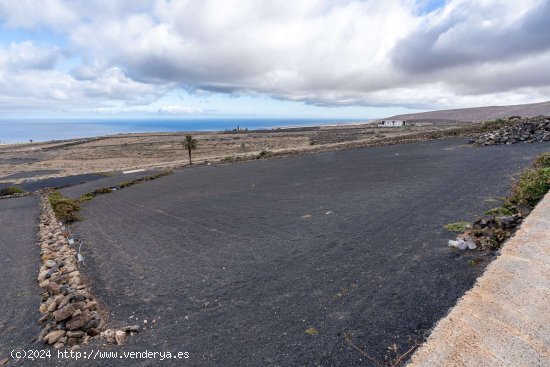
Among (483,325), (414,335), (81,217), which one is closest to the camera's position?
(483,325)

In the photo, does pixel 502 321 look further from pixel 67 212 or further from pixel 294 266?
pixel 67 212

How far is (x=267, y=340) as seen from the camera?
6.15 m

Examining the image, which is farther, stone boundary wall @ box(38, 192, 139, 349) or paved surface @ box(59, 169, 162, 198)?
paved surface @ box(59, 169, 162, 198)

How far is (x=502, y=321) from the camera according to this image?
5074 mm

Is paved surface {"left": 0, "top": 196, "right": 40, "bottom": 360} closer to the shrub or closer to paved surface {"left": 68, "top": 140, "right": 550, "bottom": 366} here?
the shrub

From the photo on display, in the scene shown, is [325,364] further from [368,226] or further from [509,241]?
[368,226]

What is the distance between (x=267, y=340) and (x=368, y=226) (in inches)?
263

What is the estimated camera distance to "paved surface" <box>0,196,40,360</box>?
729cm

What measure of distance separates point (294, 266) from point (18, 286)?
8064mm

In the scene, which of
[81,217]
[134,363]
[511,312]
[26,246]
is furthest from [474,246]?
[81,217]

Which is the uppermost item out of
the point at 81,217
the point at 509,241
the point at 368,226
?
the point at 509,241

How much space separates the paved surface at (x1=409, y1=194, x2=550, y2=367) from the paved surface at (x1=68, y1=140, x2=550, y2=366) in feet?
1.96

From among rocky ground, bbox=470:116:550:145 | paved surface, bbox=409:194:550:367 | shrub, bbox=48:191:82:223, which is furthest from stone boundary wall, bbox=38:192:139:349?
rocky ground, bbox=470:116:550:145

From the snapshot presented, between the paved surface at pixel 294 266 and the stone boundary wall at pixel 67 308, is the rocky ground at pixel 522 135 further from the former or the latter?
the stone boundary wall at pixel 67 308
